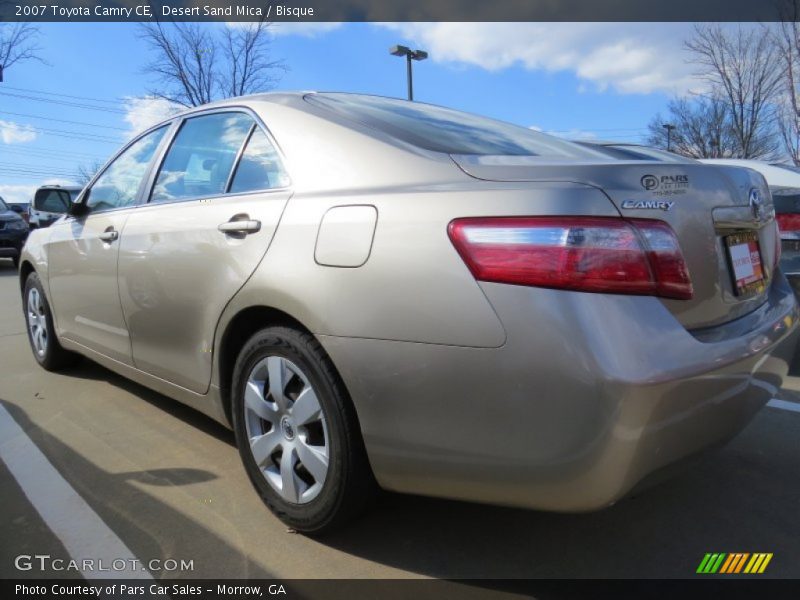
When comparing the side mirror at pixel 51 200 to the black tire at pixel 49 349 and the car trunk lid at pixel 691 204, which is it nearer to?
the black tire at pixel 49 349

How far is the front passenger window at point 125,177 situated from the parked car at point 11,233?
11229mm

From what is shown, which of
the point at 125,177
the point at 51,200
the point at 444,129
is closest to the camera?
the point at 444,129

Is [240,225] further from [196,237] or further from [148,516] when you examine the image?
[148,516]

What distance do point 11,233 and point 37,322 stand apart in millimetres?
10342

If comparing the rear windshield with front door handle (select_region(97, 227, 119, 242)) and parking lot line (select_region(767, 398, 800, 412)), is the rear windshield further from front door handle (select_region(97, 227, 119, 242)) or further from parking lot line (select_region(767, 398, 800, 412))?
parking lot line (select_region(767, 398, 800, 412))

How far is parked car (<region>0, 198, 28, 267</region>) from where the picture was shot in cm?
1320

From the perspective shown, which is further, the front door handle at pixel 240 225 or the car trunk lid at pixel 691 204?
the front door handle at pixel 240 225

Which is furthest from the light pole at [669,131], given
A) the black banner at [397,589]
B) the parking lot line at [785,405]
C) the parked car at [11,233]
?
the black banner at [397,589]

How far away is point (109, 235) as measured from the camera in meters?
3.38

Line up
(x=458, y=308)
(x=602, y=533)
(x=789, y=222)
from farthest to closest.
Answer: (x=789, y=222) → (x=602, y=533) → (x=458, y=308)

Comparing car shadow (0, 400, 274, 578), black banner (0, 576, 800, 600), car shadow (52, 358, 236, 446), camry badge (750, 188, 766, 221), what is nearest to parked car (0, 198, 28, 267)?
car shadow (52, 358, 236, 446)

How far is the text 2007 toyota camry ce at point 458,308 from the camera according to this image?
5.46ft

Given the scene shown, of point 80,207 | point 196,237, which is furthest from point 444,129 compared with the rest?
point 80,207

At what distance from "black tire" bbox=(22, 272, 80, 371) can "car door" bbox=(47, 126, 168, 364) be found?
278 millimetres
